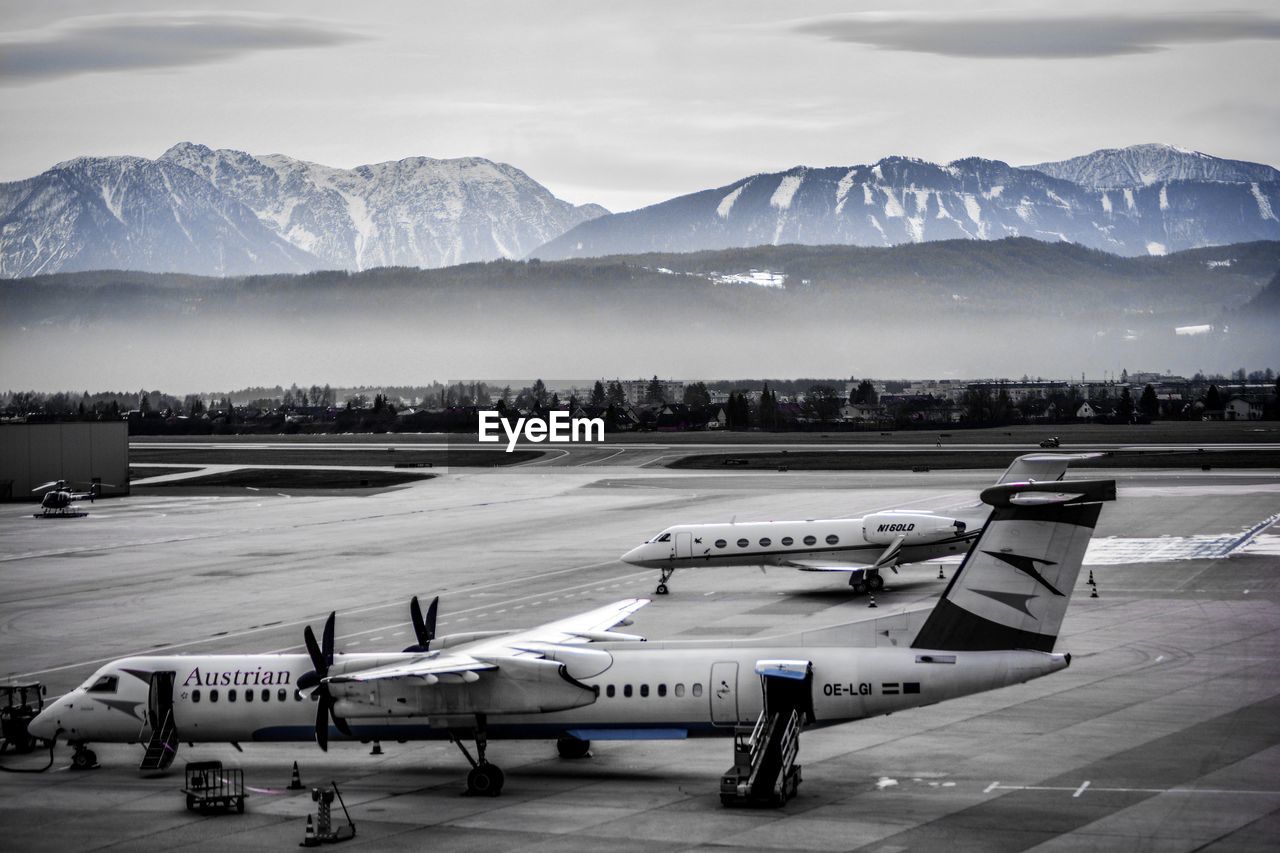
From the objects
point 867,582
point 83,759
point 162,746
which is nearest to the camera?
point 162,746

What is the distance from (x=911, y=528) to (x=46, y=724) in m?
35.5

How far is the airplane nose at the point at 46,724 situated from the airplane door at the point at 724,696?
16.8 metres

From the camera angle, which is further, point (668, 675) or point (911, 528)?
point (911, 528)

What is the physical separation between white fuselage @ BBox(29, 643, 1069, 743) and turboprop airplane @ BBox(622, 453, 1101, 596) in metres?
26.2

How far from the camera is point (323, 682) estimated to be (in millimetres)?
30812

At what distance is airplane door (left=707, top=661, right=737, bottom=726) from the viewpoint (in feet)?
101

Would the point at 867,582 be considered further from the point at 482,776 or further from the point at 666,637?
the point at 482,776

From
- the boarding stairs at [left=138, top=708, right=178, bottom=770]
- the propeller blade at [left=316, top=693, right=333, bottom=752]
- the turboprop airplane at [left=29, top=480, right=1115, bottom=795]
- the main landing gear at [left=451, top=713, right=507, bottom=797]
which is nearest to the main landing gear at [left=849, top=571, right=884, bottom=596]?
the turboprop airplane at [left=29, top=480, right=1115, bottom=795]

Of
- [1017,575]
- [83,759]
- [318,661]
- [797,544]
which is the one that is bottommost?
[83,759]

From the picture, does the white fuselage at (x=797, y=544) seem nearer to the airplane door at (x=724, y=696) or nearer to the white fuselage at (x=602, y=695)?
the white fuselage at (x=602, y=695)

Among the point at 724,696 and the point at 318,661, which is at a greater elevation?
the point at 318,661

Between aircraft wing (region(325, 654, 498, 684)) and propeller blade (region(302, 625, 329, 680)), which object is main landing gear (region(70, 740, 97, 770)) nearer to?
propeller blade (region(302, 625, 329, 680))

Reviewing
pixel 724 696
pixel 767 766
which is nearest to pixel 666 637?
pixel 724 696

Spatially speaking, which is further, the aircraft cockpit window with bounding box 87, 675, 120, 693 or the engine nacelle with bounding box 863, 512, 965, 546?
the engine nacelle with bounding box 863, 512, 965, 546
